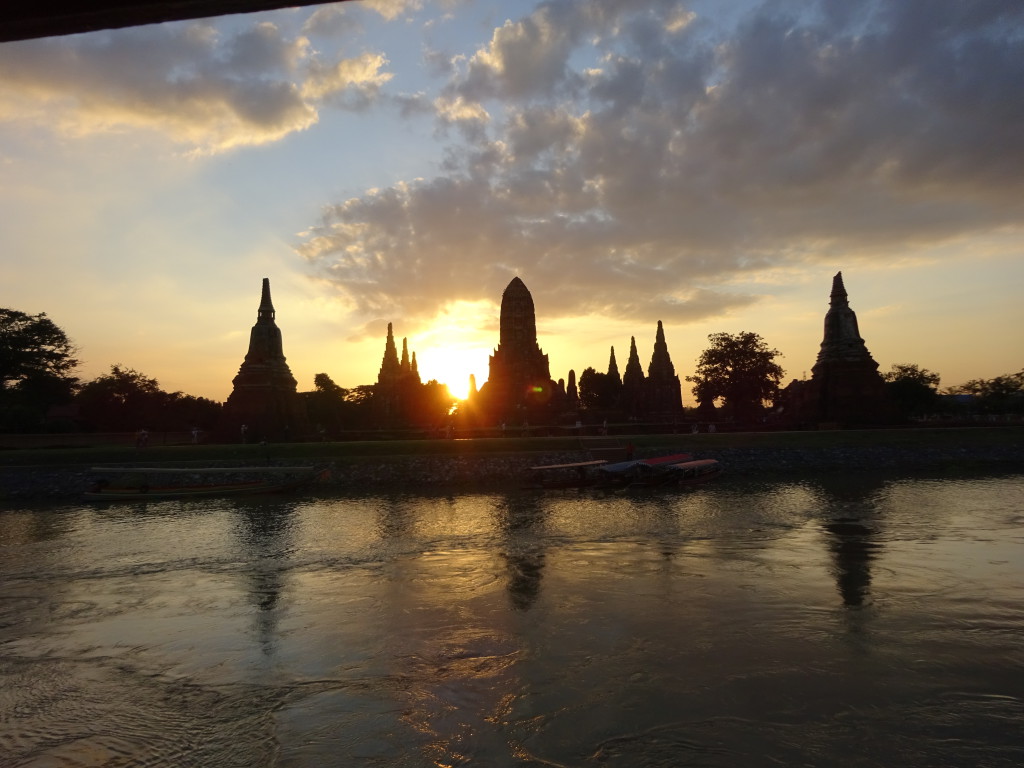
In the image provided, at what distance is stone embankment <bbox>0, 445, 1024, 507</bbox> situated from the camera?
33406 mm

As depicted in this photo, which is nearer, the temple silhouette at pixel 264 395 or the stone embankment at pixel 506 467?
the stone embankment at pixel 506 467

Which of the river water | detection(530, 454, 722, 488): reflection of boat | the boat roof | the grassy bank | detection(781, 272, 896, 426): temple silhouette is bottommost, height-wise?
the river water

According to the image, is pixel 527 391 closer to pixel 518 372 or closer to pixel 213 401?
pixel 518 372

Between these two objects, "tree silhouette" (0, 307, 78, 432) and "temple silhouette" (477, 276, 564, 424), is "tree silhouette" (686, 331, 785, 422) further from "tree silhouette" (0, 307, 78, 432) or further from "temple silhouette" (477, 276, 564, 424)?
"tree silhouette" (0, 307, 78, 432)

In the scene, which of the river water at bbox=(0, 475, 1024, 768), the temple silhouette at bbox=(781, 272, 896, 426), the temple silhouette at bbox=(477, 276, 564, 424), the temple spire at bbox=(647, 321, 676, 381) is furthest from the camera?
the temple spire at bbox=(647, 321, 676, 381)

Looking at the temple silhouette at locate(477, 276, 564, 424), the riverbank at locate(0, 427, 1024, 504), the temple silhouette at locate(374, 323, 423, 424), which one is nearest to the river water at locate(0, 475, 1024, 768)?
the riverbank at locate(0, 427, 1024, 504)

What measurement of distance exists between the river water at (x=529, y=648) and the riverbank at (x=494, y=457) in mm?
15632

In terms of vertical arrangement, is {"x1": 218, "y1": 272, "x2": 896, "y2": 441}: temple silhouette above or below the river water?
above

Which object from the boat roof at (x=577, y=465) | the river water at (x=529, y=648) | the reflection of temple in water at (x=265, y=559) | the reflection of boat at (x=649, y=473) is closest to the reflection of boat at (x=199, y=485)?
the reflection of temple in water at (x=265, y=559)

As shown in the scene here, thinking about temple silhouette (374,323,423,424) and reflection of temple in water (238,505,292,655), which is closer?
reflection of temple in water (238,505,292,655)

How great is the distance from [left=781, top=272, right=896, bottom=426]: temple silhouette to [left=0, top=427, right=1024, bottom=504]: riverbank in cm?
626

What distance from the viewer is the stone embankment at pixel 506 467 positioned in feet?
110

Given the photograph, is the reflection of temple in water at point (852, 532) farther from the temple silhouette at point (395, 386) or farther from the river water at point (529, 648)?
the temple silhouette at point (395, 386)

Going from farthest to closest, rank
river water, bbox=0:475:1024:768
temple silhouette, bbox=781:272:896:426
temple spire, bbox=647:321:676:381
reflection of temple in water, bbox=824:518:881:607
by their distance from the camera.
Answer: temple spire, bbox=647:321:676:381 → temple silhouette, bbox=781:272:896:426 → reflection of temple in water, bbox=824:518:881:607 → river water, bbox=0:475:1024:768
